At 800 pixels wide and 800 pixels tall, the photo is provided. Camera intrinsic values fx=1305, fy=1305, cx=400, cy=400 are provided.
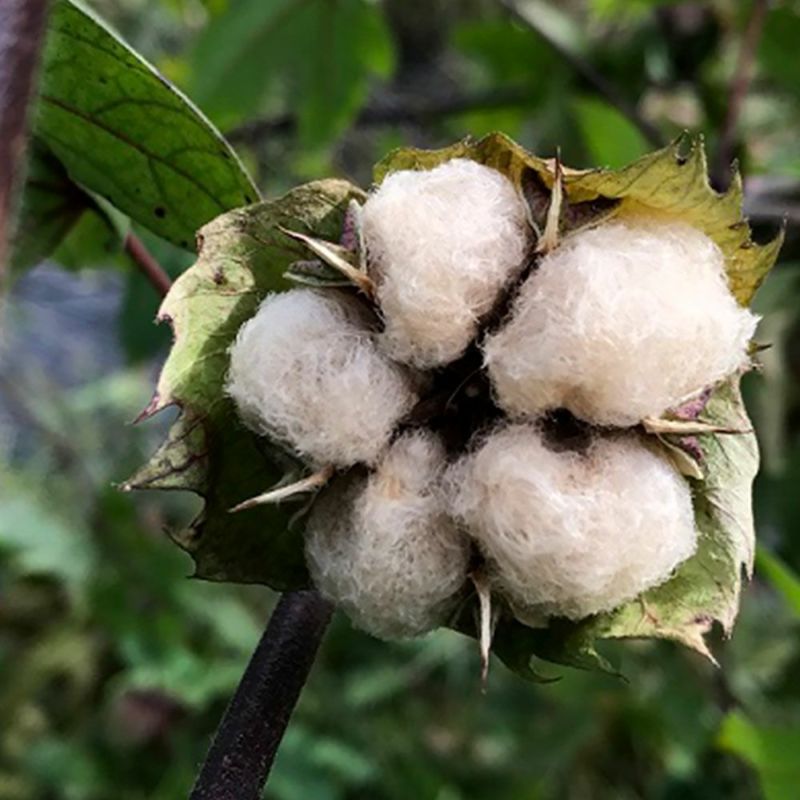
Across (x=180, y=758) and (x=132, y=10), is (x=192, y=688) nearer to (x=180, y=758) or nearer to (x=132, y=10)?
(x=180, y=758)

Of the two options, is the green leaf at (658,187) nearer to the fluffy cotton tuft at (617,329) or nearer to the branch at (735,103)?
the fluffy cotton tuft at (617,329)

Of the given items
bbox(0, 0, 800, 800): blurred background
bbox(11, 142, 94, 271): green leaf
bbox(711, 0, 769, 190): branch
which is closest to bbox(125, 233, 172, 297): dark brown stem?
bbox(11, 142, 94, 271): green leaf

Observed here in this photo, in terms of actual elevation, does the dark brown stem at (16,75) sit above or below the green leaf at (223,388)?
above

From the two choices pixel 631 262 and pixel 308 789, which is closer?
pixel 631 262

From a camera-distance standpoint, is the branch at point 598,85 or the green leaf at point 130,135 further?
→ the branch at point 598,85

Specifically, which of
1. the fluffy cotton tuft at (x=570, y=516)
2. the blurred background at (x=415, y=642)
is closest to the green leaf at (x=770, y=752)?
the blurred background at (x=415, y=642)

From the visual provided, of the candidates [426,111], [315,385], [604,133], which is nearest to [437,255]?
[315,385]

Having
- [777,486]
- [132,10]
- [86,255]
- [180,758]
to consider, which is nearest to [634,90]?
[777,486]

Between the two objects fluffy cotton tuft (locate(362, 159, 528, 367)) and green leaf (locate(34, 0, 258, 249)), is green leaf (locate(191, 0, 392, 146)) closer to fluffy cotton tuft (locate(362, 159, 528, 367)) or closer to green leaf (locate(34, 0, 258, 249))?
green leaf (locate(34, 0, 258, 249))
